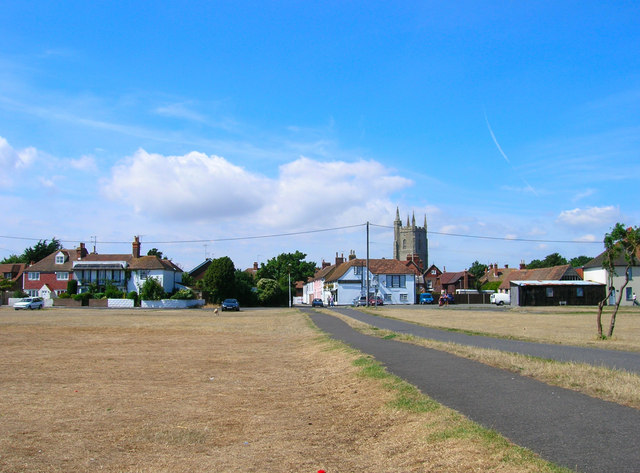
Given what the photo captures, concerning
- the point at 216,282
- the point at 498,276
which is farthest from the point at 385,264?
the point at 498,276

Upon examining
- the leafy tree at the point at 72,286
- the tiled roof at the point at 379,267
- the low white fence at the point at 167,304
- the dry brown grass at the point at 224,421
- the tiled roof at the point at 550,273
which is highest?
the tiled roof at the point at 379,267

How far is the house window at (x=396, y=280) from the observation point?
9650 centimetres

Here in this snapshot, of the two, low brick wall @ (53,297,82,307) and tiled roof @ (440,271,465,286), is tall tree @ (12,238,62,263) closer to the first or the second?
low brick wall @ (53,297,82,307)

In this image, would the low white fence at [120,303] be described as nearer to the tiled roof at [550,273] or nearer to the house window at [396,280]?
the house window at [396,280]

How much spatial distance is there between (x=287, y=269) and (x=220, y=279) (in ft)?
147

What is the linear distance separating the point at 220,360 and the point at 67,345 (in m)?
9.26

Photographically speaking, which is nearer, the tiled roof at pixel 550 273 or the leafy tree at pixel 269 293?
the tiled roof at pixel 550 273

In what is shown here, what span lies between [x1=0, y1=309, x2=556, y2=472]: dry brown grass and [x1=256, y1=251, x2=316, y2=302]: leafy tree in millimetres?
103957

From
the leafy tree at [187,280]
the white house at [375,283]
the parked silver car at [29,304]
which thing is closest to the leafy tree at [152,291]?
the parked silver car at [29,304]

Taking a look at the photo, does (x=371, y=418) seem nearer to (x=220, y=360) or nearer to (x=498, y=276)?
(x=220, y=360)

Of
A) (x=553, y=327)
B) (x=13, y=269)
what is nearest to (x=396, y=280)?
(x=553, y=327)

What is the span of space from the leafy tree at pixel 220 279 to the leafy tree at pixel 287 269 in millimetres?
37768

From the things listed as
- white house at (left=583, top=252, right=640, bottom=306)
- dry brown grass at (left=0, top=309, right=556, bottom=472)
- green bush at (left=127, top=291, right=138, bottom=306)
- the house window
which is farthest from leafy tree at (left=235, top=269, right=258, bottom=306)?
dry brown grass at (left=0, top=309, right=556, bottom=472)

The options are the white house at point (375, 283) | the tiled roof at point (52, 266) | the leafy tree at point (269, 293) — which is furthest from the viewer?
the white house at point (375, 283)
